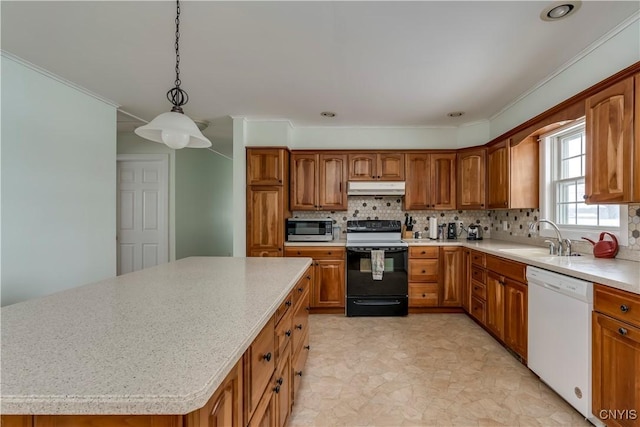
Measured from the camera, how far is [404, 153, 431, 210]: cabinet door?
391 centimetres

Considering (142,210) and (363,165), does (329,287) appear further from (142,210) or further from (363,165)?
(142,210)

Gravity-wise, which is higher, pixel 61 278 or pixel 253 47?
pixel 253 47

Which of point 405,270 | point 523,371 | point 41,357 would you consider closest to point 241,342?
point 41,357

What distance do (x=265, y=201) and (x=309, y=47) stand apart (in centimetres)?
198

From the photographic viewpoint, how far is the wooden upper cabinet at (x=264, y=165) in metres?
3.68

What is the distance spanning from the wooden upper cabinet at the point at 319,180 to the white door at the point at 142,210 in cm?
219

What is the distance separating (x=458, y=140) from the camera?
13.3ft

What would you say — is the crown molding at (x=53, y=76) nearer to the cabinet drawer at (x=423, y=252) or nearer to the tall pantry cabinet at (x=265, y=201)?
the tall pantry cabinet at (x=265, y=201)

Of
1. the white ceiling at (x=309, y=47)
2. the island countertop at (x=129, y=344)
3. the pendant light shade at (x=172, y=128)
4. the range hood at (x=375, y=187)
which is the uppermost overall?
the white ceiling at (x=309, y=47)

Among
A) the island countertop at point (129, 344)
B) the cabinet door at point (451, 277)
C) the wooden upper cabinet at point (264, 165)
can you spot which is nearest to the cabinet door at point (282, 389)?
the island countertop at point (129, 344)

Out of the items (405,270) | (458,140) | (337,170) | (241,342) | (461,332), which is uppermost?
(458,140)

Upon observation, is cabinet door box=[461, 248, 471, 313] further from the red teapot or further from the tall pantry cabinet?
the tall pantry cabinet

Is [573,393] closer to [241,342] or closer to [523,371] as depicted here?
[523,371]

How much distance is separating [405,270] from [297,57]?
8.51 feet
